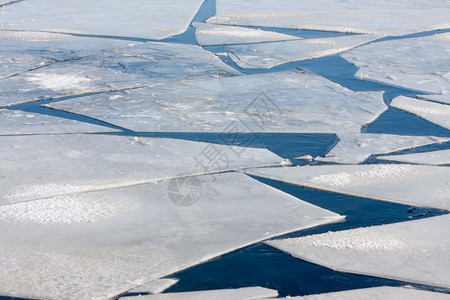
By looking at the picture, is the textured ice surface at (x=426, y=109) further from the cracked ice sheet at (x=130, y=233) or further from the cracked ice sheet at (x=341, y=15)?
the cracked ice sheet at (x=341, y=15)

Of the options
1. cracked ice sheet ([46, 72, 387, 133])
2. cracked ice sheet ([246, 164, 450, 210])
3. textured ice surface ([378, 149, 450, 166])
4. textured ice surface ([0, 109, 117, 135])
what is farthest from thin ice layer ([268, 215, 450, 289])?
textured ice surface ([0, 109, 117, 135])

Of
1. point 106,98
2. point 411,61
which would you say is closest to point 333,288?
point 106,98

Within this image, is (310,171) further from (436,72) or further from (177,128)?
(436,72)

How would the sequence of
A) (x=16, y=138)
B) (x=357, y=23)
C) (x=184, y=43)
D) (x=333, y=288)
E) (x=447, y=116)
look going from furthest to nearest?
(x=357, y=23)
(x=184, y=43)
(x=447, y=116)
(x=16, y=138)
(x=333, y=288)

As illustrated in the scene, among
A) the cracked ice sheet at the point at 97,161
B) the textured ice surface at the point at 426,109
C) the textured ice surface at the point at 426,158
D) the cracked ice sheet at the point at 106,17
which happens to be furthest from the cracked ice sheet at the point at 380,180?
the cracked ice sheet at the point at 106,17

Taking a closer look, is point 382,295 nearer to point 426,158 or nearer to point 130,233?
point 130,233

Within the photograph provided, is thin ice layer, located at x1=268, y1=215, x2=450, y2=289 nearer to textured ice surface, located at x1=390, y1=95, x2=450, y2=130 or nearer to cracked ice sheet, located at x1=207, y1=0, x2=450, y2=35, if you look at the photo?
textured ice surface, located at x1=390, y1=95, x2=450, y2=130
